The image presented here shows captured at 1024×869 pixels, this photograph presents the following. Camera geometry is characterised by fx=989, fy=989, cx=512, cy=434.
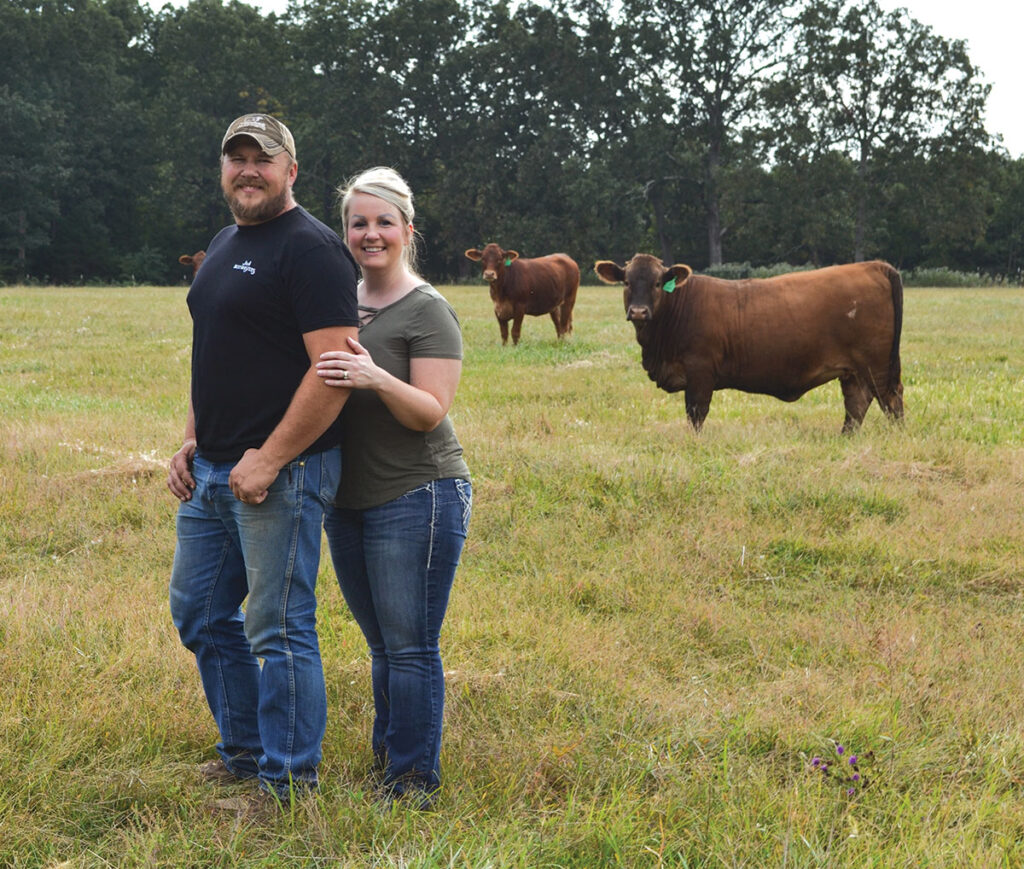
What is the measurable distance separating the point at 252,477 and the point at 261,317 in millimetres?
464

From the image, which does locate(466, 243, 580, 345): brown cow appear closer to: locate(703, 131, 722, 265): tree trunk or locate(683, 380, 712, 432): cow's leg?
locate(683, 380, 712, 432): cow's leg

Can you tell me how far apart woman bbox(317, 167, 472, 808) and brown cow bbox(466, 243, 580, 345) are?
46.8 ft

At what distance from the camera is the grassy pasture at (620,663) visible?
115 inches

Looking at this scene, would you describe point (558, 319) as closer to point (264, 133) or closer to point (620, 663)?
point (620, 663)

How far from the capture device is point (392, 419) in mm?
3051

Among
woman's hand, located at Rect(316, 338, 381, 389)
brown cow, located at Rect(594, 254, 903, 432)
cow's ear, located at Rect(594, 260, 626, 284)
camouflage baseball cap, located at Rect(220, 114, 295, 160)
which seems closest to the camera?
woman's hand, located at Rect(316, 338, 381, 389)

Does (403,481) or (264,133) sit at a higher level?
(264,133)

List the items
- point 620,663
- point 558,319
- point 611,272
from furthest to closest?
point 558,319 < point 611,272 < point 620,663

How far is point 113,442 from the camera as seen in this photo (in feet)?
27.3

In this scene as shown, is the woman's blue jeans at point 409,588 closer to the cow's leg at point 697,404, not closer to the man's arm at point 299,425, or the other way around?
the man's arm at point 299,425

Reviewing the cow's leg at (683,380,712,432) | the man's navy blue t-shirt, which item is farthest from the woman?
the cow's leg at (683,380,712,432)

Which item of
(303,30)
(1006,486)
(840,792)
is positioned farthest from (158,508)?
(303,30)

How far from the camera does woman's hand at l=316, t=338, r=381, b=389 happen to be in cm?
276

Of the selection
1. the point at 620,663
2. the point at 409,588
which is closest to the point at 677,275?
the point at 620,663
